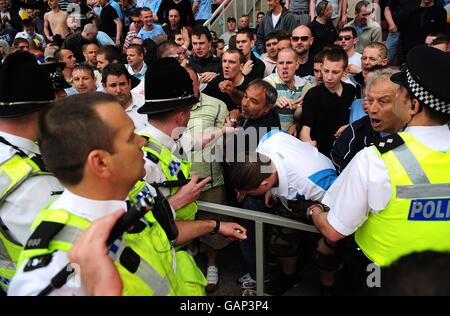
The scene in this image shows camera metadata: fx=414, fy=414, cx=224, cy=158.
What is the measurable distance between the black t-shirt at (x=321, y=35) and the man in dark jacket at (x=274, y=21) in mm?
713

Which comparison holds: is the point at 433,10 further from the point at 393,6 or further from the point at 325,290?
the point at 325,290

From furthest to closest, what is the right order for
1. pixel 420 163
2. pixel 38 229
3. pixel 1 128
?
pixel 1 128 → pixel 420 163 → pixel 38 229

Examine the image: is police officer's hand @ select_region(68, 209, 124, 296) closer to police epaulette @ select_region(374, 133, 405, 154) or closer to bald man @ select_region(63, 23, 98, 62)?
police epaulette @ select_region(374, 133, 405, 154)

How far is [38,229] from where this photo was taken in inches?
51.4

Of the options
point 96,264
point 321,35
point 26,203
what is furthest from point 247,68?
point 96,264

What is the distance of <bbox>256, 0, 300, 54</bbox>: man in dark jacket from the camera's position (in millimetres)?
7043

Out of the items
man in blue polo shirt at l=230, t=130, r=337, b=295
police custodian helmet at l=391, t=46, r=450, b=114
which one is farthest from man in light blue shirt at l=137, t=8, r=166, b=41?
police custodian helmet at l=391, t=46, r=450, b=114

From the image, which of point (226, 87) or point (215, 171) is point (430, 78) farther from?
point (226, 87)

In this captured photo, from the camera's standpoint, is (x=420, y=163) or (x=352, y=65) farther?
(x=352, y=65)

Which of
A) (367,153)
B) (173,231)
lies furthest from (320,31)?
(173,231)

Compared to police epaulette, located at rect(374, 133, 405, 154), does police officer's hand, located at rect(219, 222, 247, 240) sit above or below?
below

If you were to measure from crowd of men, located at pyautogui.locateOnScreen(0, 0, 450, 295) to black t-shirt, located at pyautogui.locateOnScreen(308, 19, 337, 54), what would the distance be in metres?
1.07

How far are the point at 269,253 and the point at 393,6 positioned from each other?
20.7ft

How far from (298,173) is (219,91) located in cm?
209
